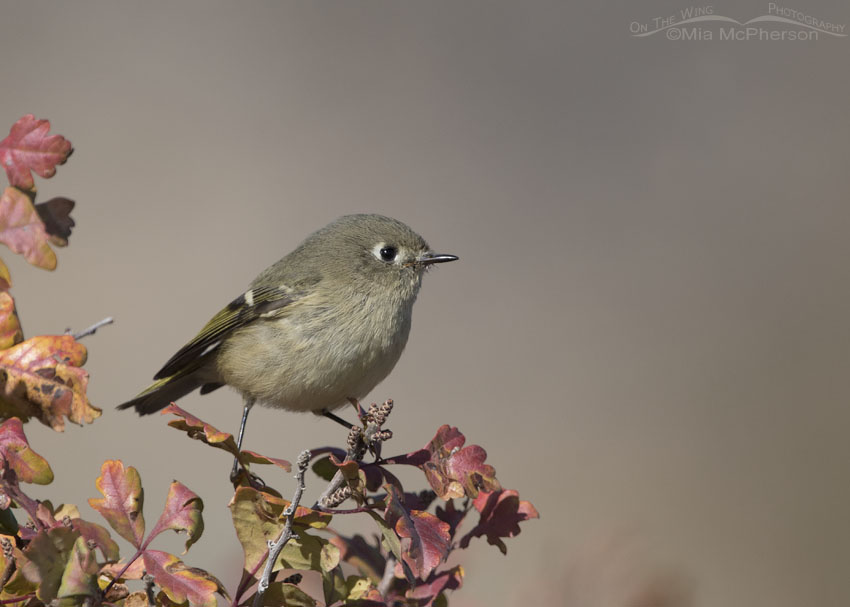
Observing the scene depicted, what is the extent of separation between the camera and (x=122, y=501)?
95 cm

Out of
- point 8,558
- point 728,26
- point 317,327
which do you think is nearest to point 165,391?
point 317,327

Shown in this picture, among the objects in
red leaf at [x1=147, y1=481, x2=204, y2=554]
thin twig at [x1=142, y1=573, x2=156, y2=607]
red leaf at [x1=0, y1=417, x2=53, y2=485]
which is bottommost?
thin twig at [x1=142, y1=573, x2=156, y2=607]

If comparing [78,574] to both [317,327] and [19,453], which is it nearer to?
[19,453]

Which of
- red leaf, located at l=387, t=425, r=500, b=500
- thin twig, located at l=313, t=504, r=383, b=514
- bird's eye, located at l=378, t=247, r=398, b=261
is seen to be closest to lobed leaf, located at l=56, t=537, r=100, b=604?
thin twig, located at l=313, t=504, r=383, b=514

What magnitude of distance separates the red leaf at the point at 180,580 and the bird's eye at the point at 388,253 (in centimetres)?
153

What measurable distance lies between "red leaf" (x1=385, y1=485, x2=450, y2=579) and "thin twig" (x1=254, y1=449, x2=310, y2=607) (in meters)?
0.10

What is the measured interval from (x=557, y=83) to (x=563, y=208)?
1263mm

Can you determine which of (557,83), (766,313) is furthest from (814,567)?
(557,83)

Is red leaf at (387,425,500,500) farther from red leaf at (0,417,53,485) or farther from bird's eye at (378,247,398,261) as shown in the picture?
bird's eye at (378,247,398,261)

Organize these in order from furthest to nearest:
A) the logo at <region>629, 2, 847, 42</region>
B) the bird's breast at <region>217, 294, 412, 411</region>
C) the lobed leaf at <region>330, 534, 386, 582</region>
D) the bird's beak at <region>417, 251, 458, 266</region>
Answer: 1. the logo at <region>629, 2, 847, 42</region>
2. the bird's beak at <region>417, 251, 458, 266</region>
3. the bird's breast at <region>217, 294, 412, 411</region>
4. the lobed leaf at <region>330, 534, 386, 582</region>

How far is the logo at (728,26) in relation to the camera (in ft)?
23.2

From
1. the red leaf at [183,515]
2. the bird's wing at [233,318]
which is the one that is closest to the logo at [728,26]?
the bird's wing at [233,318]

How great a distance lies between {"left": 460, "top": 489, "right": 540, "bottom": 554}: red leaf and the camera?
3.78ft

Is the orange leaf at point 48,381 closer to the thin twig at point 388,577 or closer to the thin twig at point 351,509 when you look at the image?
the thin twig at point 351,509
